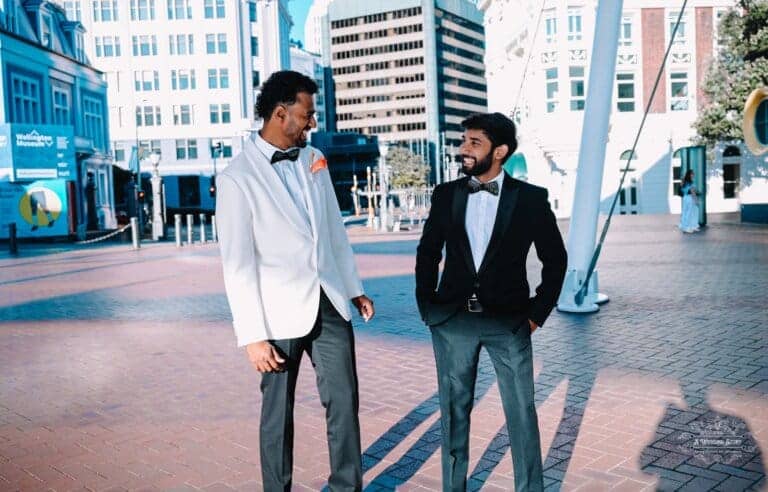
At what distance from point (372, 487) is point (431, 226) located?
4.88ft

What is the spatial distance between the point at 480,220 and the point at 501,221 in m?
0.10

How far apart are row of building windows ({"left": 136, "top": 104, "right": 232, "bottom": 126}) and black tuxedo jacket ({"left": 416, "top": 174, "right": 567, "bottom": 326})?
204 feet

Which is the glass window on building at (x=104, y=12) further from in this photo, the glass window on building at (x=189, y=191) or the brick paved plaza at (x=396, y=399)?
the brick paved plaza at (x=396, y=399)

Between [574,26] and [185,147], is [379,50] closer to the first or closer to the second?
[185,147]

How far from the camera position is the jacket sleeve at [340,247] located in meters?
3.49

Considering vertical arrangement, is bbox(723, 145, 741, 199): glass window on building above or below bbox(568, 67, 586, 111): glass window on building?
below

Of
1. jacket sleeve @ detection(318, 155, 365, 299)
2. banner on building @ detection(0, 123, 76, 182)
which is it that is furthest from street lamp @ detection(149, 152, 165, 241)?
jacket sleeve @ detection(318, 155, 365, 299)

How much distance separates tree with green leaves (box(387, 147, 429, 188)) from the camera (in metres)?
80.2

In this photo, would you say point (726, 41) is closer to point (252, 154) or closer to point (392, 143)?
point (252, 154)

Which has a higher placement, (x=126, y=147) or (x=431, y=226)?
(x=126, y=147)

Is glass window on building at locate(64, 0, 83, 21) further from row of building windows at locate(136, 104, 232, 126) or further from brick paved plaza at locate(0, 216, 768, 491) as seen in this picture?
brick paved plaza at locate(0, 216, 768, 491)

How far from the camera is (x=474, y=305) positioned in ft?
10.5

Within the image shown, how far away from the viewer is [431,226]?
11.0ft

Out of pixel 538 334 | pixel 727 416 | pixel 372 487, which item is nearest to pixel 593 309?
pixel 538 334
